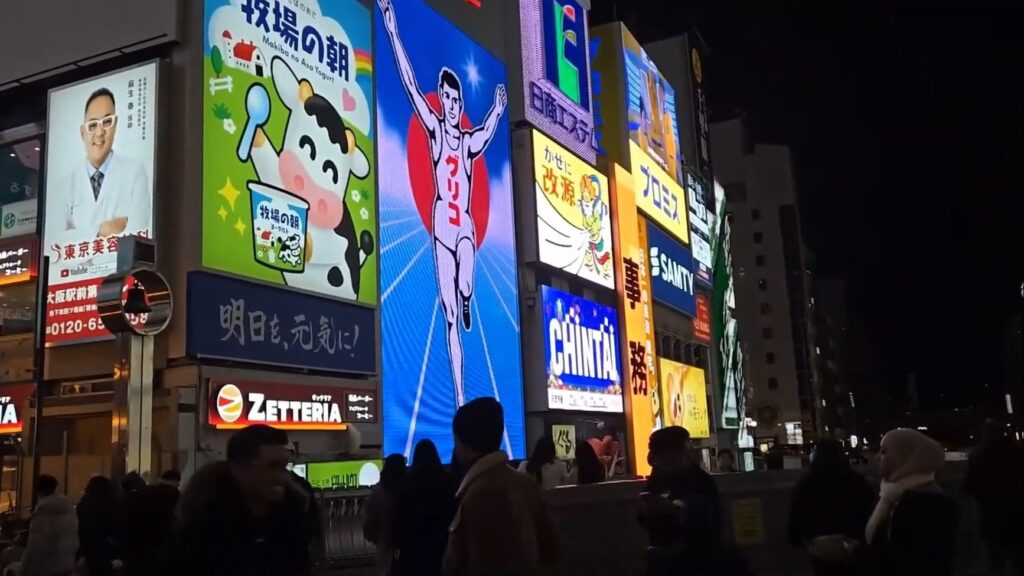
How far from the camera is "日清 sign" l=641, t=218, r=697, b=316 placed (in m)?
26.0

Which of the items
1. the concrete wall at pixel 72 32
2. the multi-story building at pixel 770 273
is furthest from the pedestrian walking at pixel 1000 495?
the multi-story building at pixel 770 273

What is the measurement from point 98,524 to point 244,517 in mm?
4081

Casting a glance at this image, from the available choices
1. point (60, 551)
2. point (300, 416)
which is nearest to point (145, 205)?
point (300, 416)

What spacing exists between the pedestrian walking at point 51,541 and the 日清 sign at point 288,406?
3663mm

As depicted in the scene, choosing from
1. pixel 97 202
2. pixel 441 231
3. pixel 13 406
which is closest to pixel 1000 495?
pixel 97 202

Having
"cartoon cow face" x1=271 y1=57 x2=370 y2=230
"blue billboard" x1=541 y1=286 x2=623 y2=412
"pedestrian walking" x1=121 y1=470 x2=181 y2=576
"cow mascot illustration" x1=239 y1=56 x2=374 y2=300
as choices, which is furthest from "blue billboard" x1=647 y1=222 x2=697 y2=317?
"pedestrian walking" x1=121 y1=470 x2=181 y2=576

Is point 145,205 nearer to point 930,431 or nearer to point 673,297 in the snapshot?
point 930,431

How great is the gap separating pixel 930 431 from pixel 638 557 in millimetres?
3548

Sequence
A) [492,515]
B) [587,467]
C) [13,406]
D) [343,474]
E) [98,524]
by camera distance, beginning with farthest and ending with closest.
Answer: [343,474] < [13,406] < [587,467] < [98,524] < [492,515]

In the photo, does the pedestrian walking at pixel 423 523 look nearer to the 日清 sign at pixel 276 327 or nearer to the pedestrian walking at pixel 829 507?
the pedestrian walking at pixel 829 507

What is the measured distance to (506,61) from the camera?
68.0 ft

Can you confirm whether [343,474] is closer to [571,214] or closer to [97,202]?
[97,202]

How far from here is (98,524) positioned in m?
6.61

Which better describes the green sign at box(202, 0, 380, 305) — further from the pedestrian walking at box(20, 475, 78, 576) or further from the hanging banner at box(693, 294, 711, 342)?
the hanging banner at box(693, 294, 711, 342)
